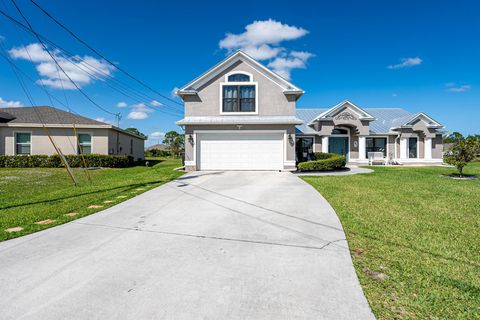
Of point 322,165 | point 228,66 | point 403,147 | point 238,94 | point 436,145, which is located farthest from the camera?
point 436,145

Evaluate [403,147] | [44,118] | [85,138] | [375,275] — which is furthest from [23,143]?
[403,147]

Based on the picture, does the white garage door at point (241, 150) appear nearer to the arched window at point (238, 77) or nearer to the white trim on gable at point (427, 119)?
the arched window at point (238, 77)

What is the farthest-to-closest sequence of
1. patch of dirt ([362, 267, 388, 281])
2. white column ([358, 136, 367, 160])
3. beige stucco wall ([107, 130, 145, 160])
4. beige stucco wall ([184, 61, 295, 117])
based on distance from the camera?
beige stucco wall ([107, 130, 145, 160]) < white column ([358, 136, 367, 160]) < beige stucco wall ([184, 61, 295, 117]) < patch of dirt ([362, 267, 388, 281])

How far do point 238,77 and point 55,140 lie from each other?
14.6m

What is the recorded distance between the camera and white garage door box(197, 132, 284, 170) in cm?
1522

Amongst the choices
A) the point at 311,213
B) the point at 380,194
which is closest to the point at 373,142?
the point at 380,194

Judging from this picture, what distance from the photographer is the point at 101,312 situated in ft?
7.84

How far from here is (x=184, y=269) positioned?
3227 millimetres

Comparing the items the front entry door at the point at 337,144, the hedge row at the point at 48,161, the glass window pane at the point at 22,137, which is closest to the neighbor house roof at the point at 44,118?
the glass window pane at the point at 22,137

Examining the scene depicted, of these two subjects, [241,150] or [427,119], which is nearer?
[241,150]

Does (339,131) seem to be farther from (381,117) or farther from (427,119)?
(427,119)

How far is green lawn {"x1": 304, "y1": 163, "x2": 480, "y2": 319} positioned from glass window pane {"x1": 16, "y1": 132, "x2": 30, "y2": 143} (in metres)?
21.9

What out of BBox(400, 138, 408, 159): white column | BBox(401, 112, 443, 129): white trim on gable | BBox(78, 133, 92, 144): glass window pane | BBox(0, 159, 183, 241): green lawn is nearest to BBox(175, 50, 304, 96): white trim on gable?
BBox(0, 159, 183, 241): green lawn

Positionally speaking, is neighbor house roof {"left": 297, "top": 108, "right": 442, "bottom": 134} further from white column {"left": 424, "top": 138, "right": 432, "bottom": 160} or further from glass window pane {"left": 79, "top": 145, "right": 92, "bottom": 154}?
glass window pane {"left": 79, "top": 145, "right": 92, "bottom": 154}
